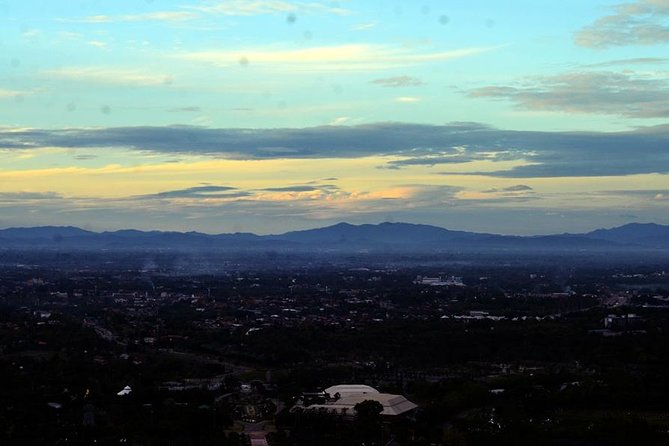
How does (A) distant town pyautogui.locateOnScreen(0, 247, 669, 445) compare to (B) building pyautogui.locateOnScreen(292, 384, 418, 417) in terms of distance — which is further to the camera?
(B) building pyautogui.locateOnScreen(292, 384, 418, 417)

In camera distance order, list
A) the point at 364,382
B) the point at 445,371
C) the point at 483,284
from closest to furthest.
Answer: the point at 364,382
the point at 445,371
the point at 483,284

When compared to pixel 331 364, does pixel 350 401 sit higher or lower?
higher

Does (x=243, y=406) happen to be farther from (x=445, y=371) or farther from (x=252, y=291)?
(x=252, y=291)

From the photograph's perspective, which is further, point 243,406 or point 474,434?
point 243,406

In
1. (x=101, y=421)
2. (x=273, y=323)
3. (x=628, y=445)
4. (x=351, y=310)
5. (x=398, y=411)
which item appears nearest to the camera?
(x=628, y=445)

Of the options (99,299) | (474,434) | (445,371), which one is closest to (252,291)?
(99,299)

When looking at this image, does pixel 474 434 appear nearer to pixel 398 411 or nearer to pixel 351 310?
pixel 398 411

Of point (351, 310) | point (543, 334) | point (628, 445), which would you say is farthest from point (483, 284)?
point (628, 445)

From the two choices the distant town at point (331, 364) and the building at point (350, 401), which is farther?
the building at point (350, 401)

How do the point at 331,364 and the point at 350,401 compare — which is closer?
the point at 350,401
